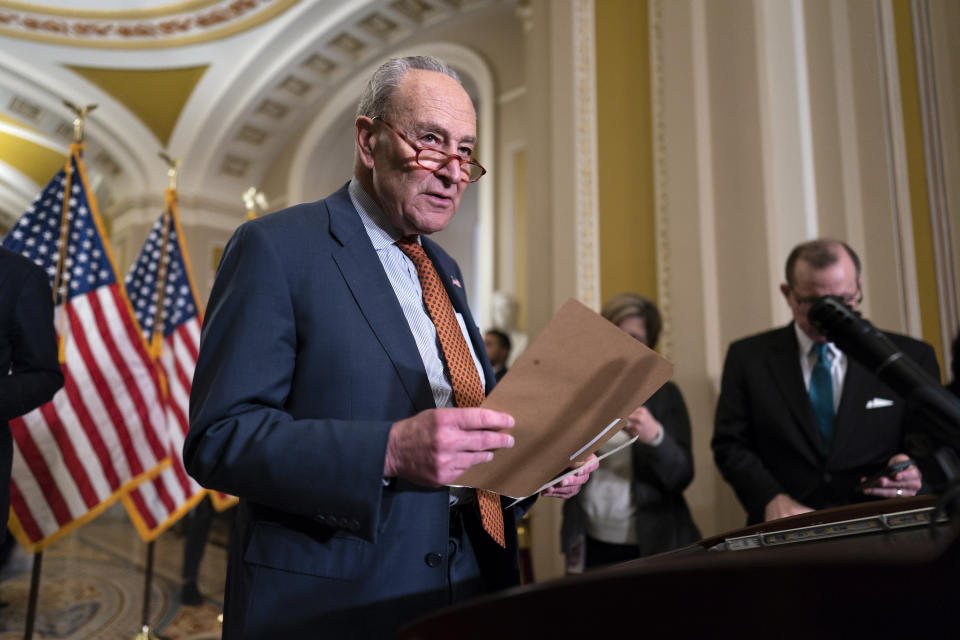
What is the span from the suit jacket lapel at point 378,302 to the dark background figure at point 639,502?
118 centimetres

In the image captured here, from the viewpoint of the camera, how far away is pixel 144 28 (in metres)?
8.25

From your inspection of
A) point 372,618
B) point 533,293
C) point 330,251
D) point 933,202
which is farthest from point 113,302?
point 933,202

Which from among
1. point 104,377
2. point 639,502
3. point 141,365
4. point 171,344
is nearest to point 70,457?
point 104,377

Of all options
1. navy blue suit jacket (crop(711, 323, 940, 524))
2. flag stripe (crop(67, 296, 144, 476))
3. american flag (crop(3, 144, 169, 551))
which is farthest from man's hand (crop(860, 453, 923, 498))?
flag stripe (crop(67, 296, 144, 476))

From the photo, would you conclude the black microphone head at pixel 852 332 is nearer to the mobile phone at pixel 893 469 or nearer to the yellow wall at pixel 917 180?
the mobile phone at pixel 893 469

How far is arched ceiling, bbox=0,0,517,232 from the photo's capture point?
25.6 ft

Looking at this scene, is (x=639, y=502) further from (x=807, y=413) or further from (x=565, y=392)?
(x=565, y=392)

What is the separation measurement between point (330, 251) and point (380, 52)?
25.9 ft

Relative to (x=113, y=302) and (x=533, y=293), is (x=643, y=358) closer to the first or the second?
(x=533, y=293)

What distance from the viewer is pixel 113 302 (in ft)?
11.0

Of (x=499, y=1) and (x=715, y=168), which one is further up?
(x=499, y=1)

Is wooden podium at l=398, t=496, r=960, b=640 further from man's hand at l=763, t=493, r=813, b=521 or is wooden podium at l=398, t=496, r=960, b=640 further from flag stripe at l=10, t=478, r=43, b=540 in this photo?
flag stripe at l=10, t=478, r=43, b=540

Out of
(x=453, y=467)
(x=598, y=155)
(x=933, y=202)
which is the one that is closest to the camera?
(x=453, y=467)

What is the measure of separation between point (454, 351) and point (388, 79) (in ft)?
1.51
